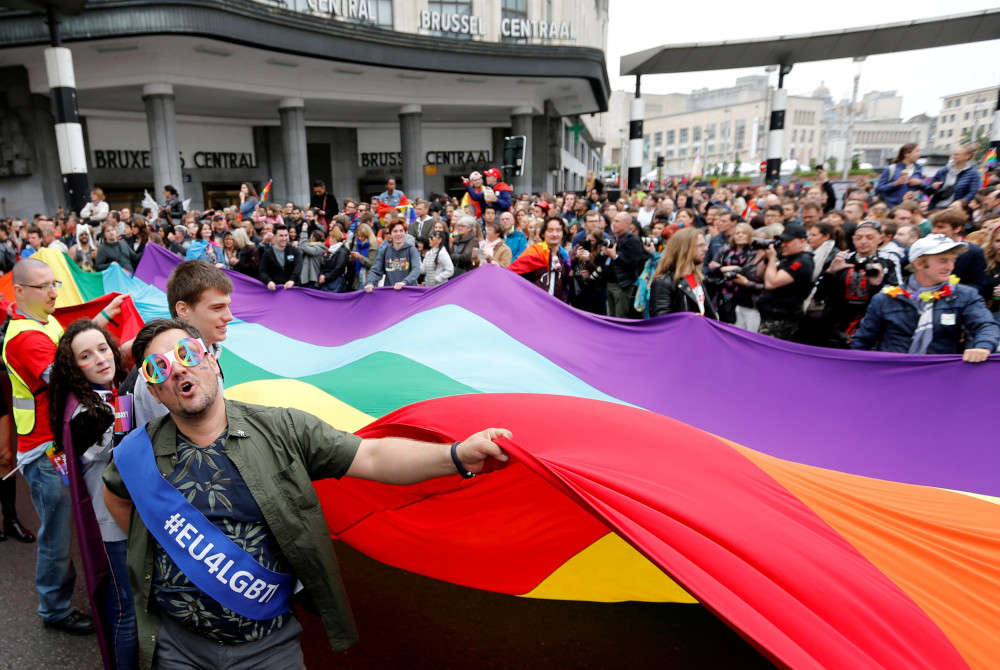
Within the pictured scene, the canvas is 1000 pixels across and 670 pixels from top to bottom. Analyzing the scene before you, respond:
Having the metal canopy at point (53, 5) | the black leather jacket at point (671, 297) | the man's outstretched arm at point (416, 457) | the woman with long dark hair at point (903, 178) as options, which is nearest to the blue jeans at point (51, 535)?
the man's outstretched arm at point (416, 457)

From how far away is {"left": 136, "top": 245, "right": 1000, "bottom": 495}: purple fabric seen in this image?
372 cm

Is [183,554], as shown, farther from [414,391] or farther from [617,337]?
[617,337]

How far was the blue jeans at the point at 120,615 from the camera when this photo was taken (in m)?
2.86

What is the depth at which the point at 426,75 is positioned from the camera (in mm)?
23859

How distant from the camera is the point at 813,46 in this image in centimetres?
2283

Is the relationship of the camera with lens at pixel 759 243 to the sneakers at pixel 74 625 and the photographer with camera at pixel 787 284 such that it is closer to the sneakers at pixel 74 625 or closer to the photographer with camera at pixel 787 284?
the photographer with camera at pixel 787 284

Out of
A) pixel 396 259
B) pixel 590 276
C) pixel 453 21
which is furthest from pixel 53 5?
pixel 453 21

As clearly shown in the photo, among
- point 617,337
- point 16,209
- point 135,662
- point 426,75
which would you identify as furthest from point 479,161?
point 135,662

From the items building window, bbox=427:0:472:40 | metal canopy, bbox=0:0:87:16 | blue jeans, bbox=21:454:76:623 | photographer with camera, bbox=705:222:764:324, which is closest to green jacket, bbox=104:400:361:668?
blue jeans, bbox=21:454:76:623

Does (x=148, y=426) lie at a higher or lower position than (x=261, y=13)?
lower

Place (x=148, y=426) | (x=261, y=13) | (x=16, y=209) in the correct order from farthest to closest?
1. (x=16, y=209)
2. (x=261, y=13)
3. (x=148, y=426)

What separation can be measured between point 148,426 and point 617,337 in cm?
363

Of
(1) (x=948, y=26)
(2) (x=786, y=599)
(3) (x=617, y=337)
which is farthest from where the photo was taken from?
(1) (x=948, y=26)

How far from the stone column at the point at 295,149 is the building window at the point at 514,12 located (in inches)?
349
